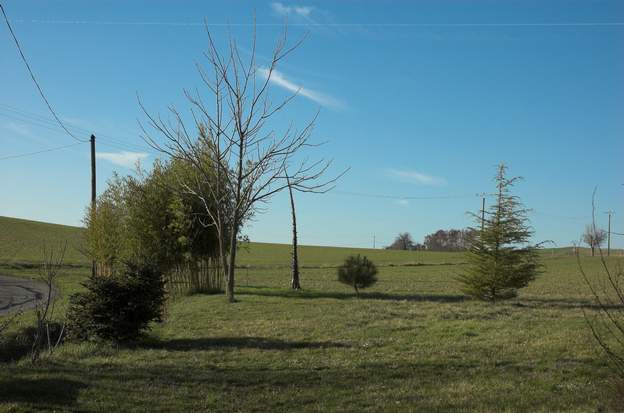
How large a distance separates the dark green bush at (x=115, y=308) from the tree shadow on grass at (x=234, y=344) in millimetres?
554

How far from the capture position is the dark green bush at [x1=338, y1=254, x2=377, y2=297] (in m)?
27.3

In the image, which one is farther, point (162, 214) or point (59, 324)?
point (162, 214)

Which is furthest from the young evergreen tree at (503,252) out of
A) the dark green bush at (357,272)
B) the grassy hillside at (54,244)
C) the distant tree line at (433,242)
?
the distant tree line at (433,242)

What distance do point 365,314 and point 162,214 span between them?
1279 cm

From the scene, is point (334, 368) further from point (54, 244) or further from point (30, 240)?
point (30, 240)

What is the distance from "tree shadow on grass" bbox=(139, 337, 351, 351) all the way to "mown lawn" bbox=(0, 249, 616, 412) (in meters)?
0.03

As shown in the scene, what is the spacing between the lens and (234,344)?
12.4 meters

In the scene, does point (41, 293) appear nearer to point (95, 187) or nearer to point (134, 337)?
point (95, 187)

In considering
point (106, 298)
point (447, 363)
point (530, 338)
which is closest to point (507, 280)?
point (530, 338)

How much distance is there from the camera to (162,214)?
26.2 metres

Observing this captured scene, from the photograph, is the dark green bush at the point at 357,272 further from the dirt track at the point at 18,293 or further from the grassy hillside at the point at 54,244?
the grassy hillside at the point at 54,244

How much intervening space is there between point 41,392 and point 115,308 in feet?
17.8

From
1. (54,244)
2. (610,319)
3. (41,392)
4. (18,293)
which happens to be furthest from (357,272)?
(54,244)

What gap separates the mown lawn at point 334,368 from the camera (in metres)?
7.06
